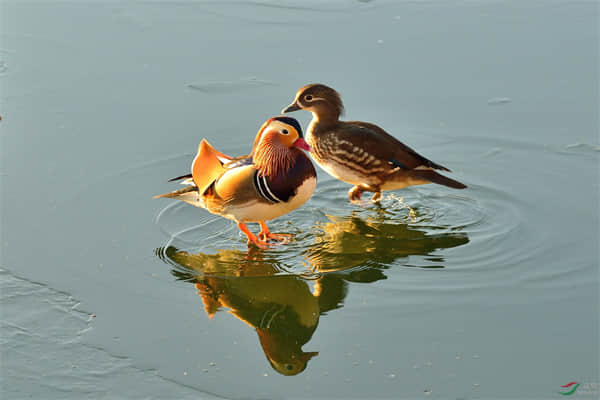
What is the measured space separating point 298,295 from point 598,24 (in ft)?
18.2

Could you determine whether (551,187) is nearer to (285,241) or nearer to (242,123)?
(285,241)

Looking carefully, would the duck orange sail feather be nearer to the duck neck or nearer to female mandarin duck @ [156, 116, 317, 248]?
female mandarin duck @ [156, 116, 317, 248]

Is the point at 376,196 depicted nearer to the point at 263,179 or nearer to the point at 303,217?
the point at 303,217

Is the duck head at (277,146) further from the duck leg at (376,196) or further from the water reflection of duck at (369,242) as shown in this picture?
the duck leg at (376,196)

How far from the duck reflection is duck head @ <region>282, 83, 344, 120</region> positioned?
3.03 feet

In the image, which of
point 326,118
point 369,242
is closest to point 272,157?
point 369,242

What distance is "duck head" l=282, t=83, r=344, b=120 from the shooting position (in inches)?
221

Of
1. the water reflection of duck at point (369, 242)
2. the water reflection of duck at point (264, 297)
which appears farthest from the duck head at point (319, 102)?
the water reflection of duck at point (264, 297)

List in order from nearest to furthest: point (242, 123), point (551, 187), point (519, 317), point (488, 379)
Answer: point (488, 379), point (519, 317), point (551, 187), point (242, 123)

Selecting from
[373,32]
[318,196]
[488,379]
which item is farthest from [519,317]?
[373,32]

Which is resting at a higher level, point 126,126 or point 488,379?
point 126,126

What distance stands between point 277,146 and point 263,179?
221 millimetres

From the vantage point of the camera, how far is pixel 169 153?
19.5 feet

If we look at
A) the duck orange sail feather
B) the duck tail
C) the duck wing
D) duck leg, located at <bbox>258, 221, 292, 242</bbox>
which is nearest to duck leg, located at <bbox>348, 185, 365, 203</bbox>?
the duck wing
